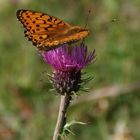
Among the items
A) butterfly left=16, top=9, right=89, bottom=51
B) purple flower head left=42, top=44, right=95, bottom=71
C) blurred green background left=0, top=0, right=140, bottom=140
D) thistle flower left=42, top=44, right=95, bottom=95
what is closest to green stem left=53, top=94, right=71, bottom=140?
thistle flower left=42, top=44, right=95, bottom=95

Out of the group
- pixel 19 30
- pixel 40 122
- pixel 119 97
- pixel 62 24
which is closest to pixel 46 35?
pixel 62 24

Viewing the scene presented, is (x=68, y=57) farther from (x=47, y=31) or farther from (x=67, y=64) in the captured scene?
(x=47, y=31)

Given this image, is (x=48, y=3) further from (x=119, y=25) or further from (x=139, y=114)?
(x=139, y=114)

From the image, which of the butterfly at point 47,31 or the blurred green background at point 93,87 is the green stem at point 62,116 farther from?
the blurred green background at point 93,87

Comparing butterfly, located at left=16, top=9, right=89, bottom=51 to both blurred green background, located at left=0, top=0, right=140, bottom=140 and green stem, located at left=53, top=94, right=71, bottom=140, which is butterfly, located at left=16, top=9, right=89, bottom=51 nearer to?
green stem, located at left=53, top=94, right=71, bottom=140

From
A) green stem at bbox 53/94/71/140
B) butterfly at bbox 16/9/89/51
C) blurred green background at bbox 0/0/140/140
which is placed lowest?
blurred green background at bbox 0/0/140/140

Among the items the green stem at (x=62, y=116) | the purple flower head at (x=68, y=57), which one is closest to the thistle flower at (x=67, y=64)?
the purple flower head at (x=68, y=57)
